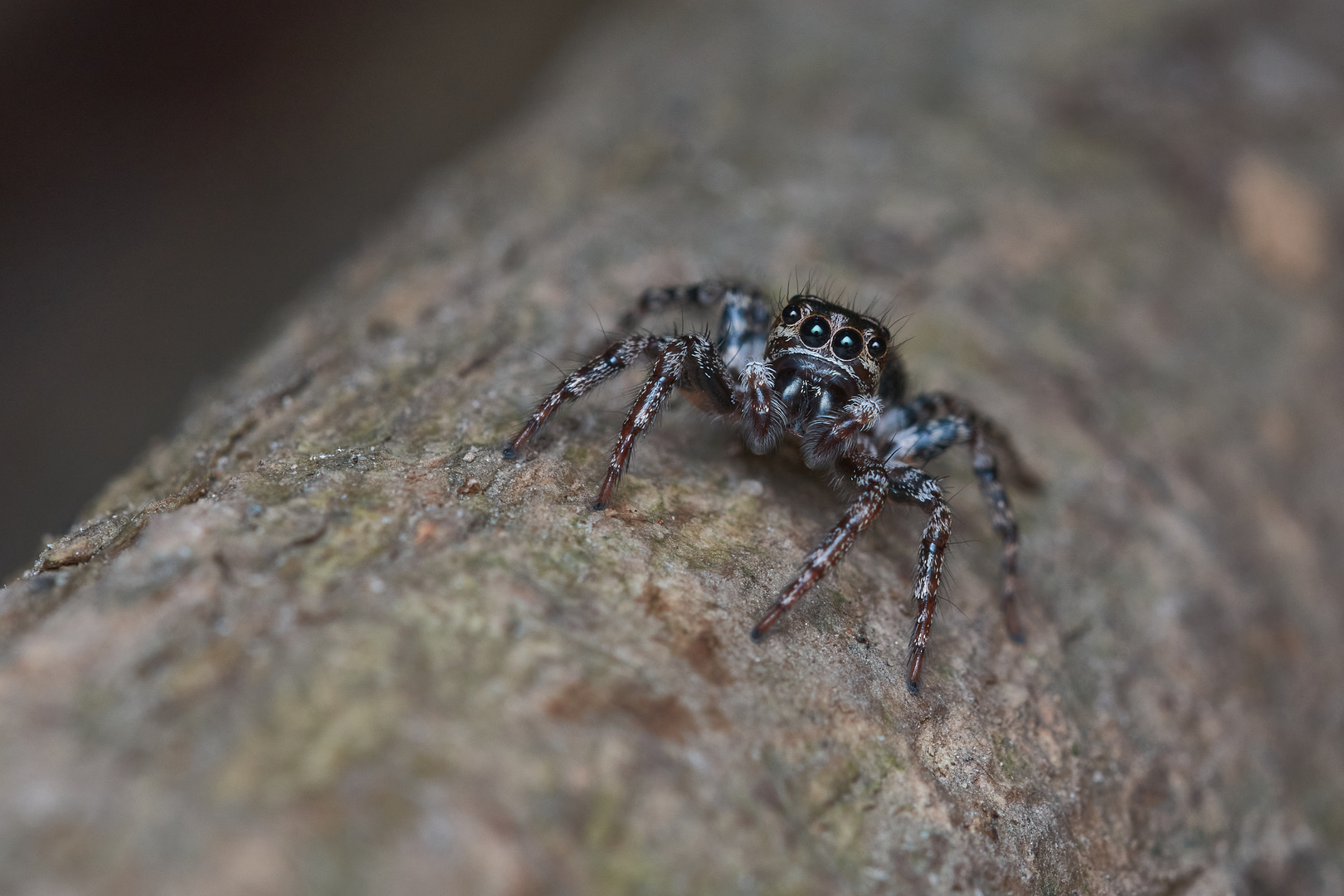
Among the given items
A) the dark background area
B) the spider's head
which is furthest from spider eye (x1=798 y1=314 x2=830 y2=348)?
the dark background area

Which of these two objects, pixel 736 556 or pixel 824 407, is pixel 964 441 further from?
pixel 736 556

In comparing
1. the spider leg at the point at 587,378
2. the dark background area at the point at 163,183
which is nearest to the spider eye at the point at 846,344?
the spider leg at the point at 587,378

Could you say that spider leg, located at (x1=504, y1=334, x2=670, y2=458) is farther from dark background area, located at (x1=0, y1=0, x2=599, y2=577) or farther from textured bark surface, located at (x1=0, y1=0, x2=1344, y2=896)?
dark background area, located at (x1=0, y1=0, x2=599, y2=577)

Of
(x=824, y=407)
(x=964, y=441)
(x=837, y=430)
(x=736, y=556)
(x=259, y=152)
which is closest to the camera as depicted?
(x=736, y=556)

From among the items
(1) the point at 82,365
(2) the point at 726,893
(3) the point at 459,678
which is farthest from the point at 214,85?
(2) the point at 726,893

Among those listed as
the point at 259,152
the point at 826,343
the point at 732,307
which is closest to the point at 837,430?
the point at 826,343

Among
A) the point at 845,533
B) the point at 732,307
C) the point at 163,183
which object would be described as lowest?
the point at 845,533

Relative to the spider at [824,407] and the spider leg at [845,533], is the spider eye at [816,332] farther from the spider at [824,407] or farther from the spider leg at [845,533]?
the spider leg at [845,533]

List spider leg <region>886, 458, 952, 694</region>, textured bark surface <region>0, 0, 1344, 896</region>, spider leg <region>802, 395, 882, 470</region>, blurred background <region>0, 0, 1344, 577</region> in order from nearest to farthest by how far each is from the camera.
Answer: textured bark surface <region>0, 0, 1344, 896</region> < spider leg <region>886, 458, 952, 694</region> < spider leg <region>802, 395, 882, 470</region> < blurred background <region>0, 0, 1344, 577</region>
